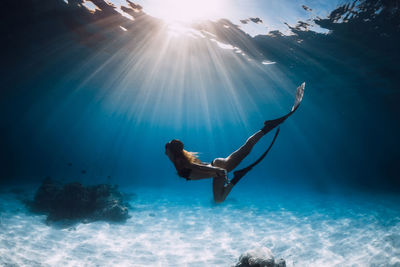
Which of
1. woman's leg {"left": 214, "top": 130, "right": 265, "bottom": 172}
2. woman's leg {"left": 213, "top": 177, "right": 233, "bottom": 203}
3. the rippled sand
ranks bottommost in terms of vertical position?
the rippled sand

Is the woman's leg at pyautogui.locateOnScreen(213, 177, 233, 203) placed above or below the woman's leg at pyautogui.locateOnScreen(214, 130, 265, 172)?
below

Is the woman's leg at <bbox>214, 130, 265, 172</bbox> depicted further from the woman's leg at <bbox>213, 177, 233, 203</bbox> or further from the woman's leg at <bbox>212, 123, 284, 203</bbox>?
the woman's leg at <bbox>213, 177, 233, 203</bbox>

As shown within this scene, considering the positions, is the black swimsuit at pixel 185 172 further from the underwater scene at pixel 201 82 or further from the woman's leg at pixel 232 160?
the woman's leg at pixel 232 160

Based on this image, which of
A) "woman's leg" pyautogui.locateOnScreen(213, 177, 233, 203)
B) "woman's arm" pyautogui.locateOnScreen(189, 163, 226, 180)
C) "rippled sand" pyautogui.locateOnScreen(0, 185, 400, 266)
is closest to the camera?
"woman's arm" pyautogui.locateOnScreen(189, 163, 226, 180)

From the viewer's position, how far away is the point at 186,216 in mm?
13344

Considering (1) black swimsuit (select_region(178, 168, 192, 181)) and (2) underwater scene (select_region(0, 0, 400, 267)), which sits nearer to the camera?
(1) black swimsuit (select_region(178, 168, 192, 181))

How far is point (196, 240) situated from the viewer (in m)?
8.64

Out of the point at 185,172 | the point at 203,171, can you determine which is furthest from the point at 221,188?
the point at 185,172

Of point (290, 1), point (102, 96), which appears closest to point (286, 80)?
point (290, 1)

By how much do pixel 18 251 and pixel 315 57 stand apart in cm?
2231

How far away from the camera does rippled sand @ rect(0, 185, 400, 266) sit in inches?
247

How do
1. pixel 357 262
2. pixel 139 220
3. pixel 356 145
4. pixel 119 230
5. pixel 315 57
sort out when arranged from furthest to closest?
pixel 356 145
pixel 315 57
pixel 139 220
pixel 119 230
pixel 357 262

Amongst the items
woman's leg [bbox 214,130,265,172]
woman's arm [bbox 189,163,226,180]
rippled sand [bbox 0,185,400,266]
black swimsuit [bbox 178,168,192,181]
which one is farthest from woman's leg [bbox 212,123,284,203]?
rippled sand [bbox 0,185,400,266]

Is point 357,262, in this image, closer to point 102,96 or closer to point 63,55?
point 63,55
